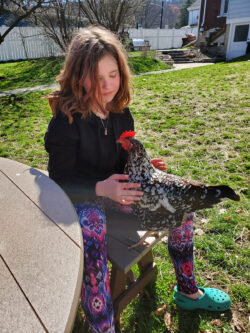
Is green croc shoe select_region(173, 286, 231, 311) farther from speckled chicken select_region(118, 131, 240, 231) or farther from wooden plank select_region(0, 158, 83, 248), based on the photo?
wooden plank select_region(0, 158, 83, 248)

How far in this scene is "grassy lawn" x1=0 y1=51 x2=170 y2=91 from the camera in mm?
9633

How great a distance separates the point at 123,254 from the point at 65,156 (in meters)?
0.65

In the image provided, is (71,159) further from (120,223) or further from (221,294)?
(221,294)

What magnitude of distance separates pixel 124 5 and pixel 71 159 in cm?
1325

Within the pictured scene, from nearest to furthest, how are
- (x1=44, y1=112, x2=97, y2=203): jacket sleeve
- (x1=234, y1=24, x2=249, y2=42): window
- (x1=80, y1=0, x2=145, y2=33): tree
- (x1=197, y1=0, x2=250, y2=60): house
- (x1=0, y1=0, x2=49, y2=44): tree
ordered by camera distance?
1. (x1=44, y1=112, x2=97, y2=203): jacket sleeve
2. (x1=0, y1=0, x2=49, y2=44): tree
3. (x1=80, y1=0, x2=145, y2=33): tree
4. (x1=197, y1=0, x2=250, y2=60): house
5. (x1=234, y1=24, x2=249, y2=42): window

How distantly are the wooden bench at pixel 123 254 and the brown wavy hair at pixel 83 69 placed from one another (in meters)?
0.71

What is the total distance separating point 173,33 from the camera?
997 inches

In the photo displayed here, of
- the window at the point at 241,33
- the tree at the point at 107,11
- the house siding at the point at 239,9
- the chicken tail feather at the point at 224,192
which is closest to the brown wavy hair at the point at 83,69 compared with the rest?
the chicken tail feather at the point at 224,192

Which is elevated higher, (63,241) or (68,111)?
(68,111)

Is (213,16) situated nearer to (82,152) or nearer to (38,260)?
(82,152)

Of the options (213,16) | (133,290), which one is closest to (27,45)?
(213,16)

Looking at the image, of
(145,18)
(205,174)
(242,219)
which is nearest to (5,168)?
(242,219)

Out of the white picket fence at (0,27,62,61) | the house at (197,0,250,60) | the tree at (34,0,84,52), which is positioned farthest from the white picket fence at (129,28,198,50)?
the tree at (34,0,84,52)

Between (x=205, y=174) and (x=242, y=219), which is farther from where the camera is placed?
(x=205, y=174)
